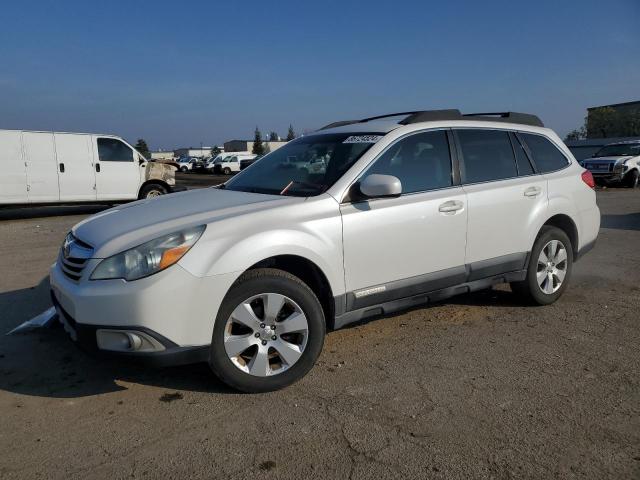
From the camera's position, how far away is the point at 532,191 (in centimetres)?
464

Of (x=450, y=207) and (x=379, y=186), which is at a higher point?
(x=379, y=186)

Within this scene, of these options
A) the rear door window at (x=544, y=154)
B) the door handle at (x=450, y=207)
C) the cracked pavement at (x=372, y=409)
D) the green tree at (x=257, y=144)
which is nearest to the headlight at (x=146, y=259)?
the cracked pavement at (x=372, y=409)

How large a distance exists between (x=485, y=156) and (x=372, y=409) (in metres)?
2.48

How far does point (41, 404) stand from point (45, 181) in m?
10.8

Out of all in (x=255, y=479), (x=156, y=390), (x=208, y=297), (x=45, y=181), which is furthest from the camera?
(x=45, y=181)

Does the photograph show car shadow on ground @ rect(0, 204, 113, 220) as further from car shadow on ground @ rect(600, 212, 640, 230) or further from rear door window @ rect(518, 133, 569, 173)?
car shadow on ground @ rect(600, 212, 640, 230)

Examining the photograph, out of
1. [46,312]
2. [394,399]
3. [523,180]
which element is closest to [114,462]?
[394,399]

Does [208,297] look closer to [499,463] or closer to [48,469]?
[48,469]

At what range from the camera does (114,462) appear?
2555mm

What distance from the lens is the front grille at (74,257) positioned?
3.14m

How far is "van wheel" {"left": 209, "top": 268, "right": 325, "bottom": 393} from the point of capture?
3100 mm

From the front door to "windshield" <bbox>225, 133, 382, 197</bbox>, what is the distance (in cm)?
21

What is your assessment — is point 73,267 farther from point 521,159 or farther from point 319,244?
point 521,159

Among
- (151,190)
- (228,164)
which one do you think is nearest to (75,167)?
(151,190)
